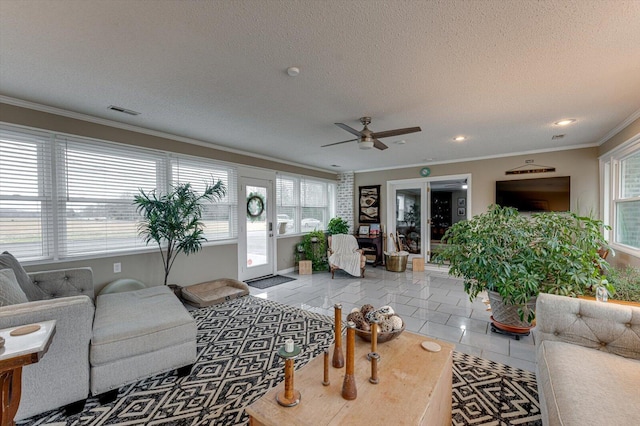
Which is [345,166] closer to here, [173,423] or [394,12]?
[394,12]

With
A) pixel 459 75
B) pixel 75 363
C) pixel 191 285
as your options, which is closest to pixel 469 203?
pixel 459 75

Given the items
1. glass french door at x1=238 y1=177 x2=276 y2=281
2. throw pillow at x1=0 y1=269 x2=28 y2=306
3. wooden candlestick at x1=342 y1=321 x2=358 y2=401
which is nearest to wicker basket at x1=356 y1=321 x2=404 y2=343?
wooden candlestick at x1=342 y1=321 x2=358 y2=401

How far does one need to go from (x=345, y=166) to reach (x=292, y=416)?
5827mm

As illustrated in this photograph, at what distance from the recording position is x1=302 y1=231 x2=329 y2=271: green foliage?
20.1 feet

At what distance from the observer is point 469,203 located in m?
5.61

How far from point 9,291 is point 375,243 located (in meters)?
5.84

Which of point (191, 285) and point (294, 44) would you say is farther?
A: point (191, 285)

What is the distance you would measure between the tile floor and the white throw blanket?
215mm

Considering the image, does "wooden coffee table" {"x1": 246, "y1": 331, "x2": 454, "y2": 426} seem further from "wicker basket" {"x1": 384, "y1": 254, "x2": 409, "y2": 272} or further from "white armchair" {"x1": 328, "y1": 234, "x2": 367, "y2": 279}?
"wicker basket" {"x1": 384, "y1": 254, "x2": 409, "y2": 272}

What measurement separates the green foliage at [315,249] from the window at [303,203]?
37 centimetres

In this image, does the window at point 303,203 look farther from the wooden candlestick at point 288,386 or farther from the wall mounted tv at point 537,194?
the wooden candlestick at point 288,386

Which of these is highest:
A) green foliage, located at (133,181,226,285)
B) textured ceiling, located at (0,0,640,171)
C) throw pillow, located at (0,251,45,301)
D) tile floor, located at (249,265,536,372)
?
textured ceiling, located at (0,0,640,171)

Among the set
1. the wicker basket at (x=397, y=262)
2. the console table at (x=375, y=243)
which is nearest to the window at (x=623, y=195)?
the wicker basket at (x=397, y=262)

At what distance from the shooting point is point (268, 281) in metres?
5.19
